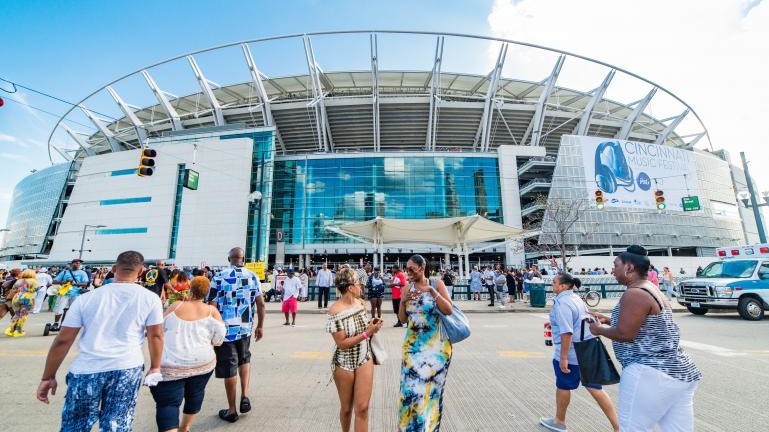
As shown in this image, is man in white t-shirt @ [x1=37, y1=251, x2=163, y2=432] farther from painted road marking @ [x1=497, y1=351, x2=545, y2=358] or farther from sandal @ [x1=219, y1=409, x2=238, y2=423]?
painted road marking @ [x1=497, y1=351, x2=545, y2=358]

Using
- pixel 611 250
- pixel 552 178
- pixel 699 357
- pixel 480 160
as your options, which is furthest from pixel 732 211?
pixel 699 357

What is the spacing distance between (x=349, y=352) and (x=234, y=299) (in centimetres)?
208

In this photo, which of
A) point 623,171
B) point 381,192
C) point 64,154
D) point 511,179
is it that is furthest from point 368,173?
point 64,154

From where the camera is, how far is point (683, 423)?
210 centimetres

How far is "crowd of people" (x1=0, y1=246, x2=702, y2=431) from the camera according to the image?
2195 millimetres

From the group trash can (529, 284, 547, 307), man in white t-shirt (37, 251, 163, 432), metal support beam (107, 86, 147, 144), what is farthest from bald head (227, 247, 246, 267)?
metal support beam (107, 86, 147, 144)

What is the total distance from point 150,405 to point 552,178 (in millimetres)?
46216

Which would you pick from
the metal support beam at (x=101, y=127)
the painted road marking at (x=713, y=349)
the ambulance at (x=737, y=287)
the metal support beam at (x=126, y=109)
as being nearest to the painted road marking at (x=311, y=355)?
the painted road marking at (x=713, y=349)

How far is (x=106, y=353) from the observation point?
7.45 feet

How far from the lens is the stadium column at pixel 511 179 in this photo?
139ft

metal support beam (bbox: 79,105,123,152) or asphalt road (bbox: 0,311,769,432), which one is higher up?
metal support beam (bbox: 79,105,123,152)

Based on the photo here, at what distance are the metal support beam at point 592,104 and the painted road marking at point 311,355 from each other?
157 feet

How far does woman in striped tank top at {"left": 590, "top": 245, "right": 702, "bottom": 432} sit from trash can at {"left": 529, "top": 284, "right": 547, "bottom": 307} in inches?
528

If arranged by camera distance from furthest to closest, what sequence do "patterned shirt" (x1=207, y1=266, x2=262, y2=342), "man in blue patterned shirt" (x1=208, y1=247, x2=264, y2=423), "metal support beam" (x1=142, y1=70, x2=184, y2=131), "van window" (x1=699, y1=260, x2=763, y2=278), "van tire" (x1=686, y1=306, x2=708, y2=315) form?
"metal support beam" (x1=142, y1=70, x2=184, y2=131) < "van tire" (x1=686, y1=306, x2=708, y2=315) < "van window" (x1=699, y1=260, x2=763, y2=278) < "patterned shirt" (x1=207, y1=266, x2=262, y2=342) < "man in blue patterned shirt" (x1=208, y1=247, x2=264, y2=423)
